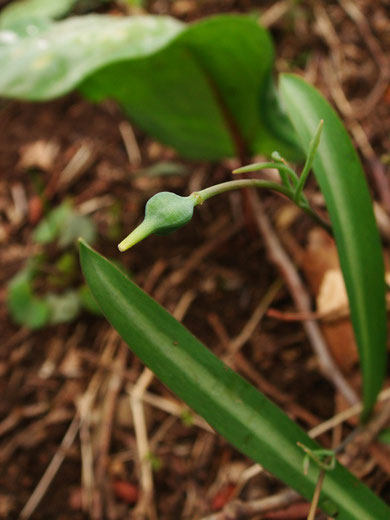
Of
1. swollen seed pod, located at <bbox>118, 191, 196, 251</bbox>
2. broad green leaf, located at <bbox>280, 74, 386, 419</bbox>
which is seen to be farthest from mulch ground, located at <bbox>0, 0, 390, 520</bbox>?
swollen seed pod, located at <bbox>118, 191, 196, 251</bbox>

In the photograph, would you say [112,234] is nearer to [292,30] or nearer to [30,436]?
[30,436]

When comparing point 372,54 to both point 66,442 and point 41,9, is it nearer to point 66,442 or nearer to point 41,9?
point 41,9

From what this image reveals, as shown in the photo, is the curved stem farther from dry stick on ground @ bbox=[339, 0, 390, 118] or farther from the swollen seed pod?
dry stick on ground @ bbox=[339, 0, 390, 118]

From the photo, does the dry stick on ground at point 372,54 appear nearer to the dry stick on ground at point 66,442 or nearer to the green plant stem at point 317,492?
the dry stick on ground at point 66,442

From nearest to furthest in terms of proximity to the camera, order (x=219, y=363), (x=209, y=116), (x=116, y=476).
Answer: (x=219, y=363), (x=116, y=476), (x=209, y=116)

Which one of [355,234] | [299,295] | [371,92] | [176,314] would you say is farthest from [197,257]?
[371,92]

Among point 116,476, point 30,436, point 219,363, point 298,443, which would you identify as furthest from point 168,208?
point 30,436
